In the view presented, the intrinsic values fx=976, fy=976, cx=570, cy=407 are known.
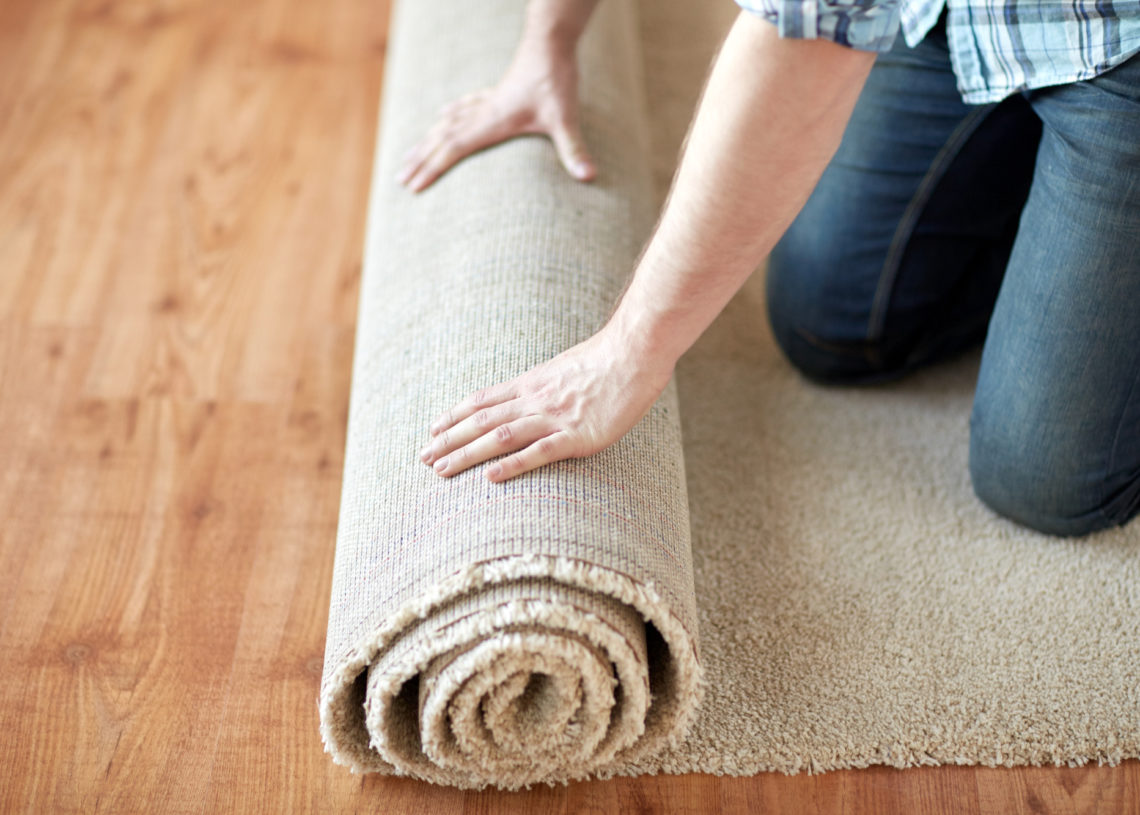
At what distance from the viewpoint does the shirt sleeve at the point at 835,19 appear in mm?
661

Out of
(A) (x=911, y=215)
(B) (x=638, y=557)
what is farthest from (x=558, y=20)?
(B) (x=638, y=557)

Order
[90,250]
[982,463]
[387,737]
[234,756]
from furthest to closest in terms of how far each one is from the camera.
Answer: [90,250] → [982,463] → [234,756] → [387,737]

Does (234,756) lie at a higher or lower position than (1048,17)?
lower

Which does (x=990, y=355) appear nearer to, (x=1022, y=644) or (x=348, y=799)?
(x=1022, y=644)

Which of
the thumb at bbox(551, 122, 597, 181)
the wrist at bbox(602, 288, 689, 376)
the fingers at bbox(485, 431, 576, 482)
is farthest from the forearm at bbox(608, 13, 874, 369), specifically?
the thumb at bbox(551, 122, 597, 181)

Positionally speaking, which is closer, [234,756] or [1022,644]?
[234,756]

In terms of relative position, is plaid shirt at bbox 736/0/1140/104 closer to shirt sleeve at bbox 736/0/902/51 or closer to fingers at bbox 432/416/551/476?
shirt sleeve at bbox 736/0/902/51

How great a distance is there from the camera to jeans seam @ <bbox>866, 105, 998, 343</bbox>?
1.17 m


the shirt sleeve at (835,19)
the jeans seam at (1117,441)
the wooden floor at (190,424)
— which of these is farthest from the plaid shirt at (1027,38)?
the wooden floor at (190,424)

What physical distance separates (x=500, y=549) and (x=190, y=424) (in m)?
0.65

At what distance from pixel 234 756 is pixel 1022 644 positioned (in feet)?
2.69

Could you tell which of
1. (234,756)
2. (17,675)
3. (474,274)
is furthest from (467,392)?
(17,675)

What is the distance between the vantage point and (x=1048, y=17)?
3.18 feet

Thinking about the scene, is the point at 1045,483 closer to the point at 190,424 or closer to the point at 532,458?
the point at 532,458
